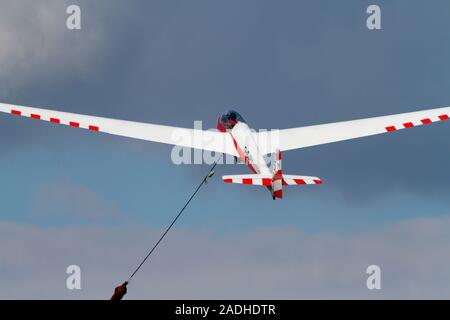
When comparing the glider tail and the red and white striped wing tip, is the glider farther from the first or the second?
the red and white striped wing tip

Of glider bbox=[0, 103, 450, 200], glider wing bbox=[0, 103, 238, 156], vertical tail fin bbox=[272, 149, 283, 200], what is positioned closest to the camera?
vertical tail fin bbox=[272, 149, 283, 200]

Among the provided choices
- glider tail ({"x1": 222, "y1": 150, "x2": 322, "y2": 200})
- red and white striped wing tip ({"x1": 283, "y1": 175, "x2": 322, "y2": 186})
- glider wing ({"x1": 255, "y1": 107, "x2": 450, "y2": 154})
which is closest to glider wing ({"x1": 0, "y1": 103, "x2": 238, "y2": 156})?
glider wing ({"x1": 255, "y1": 107, "x2": 450, "y2": 154})

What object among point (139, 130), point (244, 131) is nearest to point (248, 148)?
point (244, 131)

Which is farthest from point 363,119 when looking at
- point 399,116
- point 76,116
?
point 76,116

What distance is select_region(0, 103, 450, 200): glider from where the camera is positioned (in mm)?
37078

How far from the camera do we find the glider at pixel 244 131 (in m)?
37.1

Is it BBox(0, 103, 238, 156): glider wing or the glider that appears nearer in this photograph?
the glider

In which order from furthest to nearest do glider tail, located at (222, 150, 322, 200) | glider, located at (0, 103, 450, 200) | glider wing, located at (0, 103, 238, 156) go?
glider wing, located at (0, 103, 238, 156), glider, located at (0, 103, 450, 200), glider tail, located at (222, 150, 322, 200)

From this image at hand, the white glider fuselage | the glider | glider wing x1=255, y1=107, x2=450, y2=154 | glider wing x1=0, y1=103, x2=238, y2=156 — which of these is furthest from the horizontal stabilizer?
glider wing x1=0, y1=103, x2=238, y2=156

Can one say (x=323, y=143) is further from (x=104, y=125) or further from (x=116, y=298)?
(x=116, y=298)

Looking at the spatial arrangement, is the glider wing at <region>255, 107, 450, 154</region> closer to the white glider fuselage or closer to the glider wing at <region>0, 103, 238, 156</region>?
the white glider fuselage

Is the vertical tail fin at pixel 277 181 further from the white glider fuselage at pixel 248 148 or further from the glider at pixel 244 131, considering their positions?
the glider at pixel 244 131

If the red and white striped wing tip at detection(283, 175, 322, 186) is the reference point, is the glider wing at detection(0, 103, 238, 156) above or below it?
above
